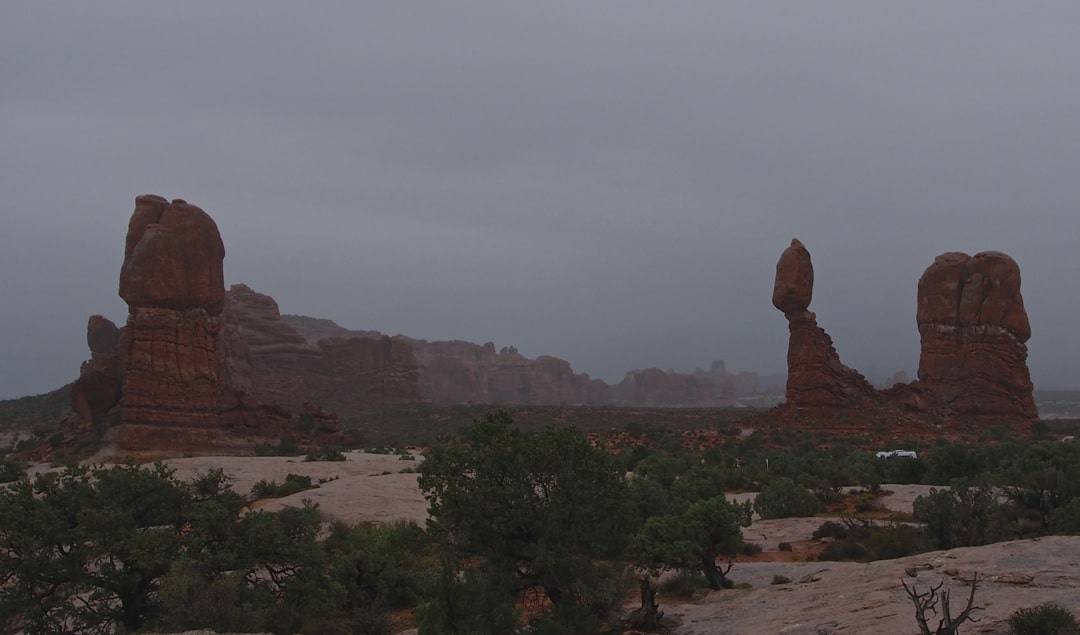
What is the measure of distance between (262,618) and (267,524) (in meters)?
1.82

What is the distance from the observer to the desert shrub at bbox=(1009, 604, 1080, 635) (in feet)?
26.2

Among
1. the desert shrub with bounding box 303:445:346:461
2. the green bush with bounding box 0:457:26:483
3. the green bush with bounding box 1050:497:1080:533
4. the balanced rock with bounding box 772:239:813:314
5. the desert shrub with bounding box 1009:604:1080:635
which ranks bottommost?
the green bush with bounding box 1050:497:1080:533

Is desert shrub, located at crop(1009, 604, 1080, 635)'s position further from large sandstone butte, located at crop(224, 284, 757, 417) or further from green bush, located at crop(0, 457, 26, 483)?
large sandstone butte, located at crop(224, 284, 757, 417)

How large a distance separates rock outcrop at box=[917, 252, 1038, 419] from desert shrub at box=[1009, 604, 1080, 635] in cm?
4347

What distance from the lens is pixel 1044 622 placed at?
8117 millimetres

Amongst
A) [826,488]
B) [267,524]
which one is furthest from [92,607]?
[826,488]

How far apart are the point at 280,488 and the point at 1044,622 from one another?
21.6 metres

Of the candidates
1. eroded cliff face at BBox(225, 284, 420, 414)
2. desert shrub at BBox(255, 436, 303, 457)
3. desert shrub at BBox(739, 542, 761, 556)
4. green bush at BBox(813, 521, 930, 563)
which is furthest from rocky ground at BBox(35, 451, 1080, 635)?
eroded cliff face at BBox(225, 284, 420, 414)

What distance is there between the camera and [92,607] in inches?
456

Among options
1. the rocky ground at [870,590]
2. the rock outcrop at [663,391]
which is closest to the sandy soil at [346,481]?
the rocky ground at [870,590]

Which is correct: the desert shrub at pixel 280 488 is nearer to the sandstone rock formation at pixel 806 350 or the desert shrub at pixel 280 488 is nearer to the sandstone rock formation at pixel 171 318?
the sandstone rock formation at pixel 171 318

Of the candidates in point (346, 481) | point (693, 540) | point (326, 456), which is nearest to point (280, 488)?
Result: point (346, 481)

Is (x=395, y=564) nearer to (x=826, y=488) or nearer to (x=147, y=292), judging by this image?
(x=826, y=488)

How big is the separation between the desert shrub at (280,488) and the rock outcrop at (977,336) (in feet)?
131
